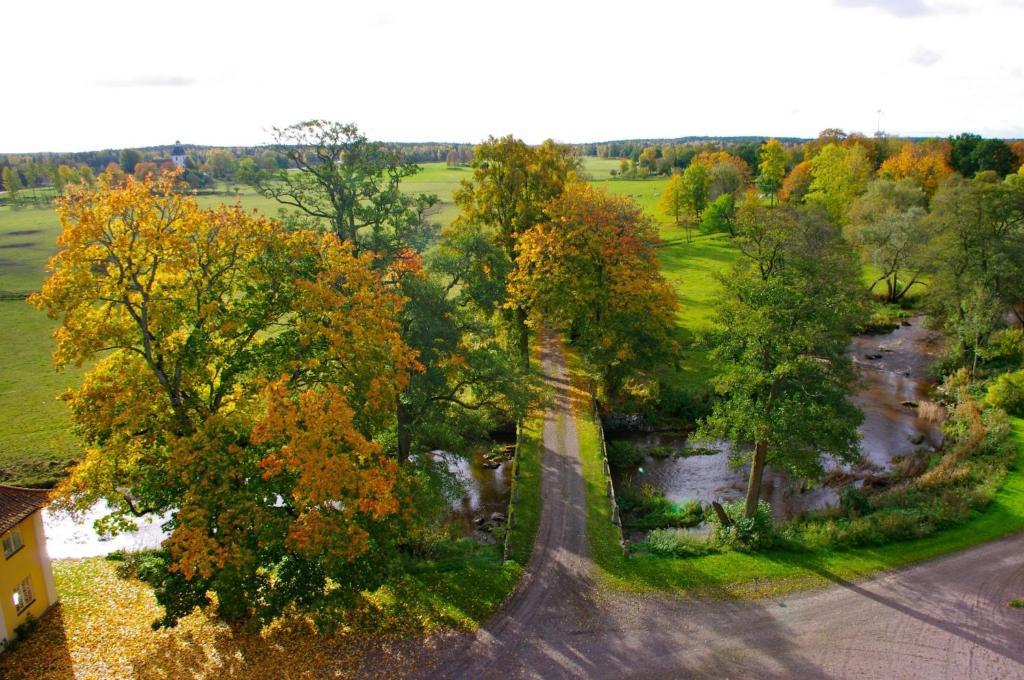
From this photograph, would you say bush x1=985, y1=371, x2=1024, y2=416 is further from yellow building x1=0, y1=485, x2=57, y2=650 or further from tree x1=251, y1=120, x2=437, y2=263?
yellow building x1=0, y1=485, x2=57, y2=650

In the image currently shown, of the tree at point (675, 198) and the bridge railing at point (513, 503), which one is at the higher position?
the tree at point (675, 198)

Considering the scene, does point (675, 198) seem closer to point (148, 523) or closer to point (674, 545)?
point (674, 545)

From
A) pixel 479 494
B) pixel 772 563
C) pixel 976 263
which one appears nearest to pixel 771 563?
pixel 772 563

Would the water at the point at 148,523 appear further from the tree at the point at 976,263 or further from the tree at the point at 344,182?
the tree at the point at 976,263

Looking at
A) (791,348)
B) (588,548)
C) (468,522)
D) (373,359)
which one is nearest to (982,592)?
(791,348)

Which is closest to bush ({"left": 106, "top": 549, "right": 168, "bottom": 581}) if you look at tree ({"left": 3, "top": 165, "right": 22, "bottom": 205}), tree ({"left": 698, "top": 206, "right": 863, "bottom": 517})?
tree ({"left": 698, "top": 206, "right": 863, "bottom": 517})

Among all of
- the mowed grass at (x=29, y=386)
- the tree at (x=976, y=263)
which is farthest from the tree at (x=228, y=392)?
the tree at (x=976, y=263)
